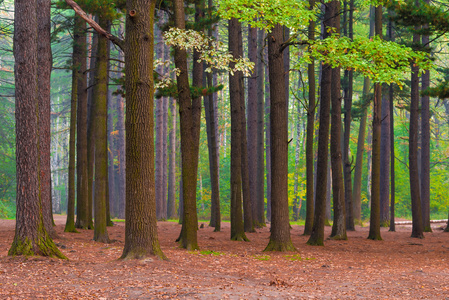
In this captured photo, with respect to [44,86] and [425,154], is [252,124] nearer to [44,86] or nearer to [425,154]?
[425,154]

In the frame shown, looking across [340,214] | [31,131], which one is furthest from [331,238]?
[31,131]

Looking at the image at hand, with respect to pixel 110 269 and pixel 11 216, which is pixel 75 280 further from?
pixel 11 216

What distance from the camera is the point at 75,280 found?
20.2ft

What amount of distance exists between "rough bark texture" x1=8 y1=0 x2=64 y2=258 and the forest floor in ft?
1.15

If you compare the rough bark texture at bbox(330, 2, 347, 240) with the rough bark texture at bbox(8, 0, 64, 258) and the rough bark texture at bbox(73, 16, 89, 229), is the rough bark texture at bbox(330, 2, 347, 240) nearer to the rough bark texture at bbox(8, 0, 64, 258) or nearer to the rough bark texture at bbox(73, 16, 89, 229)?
the rough bark texture at bbox(73, 16, 89, 229)

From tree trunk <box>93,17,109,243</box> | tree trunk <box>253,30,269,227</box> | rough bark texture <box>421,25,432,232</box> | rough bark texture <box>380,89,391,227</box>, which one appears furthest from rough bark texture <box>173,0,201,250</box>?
rough bark texture <box>380,89,391,227</box>

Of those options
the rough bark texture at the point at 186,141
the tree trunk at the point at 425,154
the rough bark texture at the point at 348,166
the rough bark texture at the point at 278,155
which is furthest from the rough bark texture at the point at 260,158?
the rough bark texture at the point at 186,141

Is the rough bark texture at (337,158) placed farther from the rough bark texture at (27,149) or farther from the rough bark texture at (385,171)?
the rough bark texture at (27,149)

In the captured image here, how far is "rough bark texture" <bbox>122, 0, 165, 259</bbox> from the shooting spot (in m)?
7.48

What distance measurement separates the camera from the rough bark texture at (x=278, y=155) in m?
10.4

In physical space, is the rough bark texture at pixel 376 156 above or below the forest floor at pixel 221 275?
above

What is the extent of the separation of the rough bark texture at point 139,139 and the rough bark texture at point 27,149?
1.55 metres

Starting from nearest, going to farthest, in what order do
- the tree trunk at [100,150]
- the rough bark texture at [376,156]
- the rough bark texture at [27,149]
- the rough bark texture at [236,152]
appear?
the rough bark texture at [27,149], the tree trunk at [100,150], the rough bark texture at [236,152], the rough bark texture at [376,156]

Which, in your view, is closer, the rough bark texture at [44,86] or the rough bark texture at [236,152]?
the rough bark texture at [44,86]
